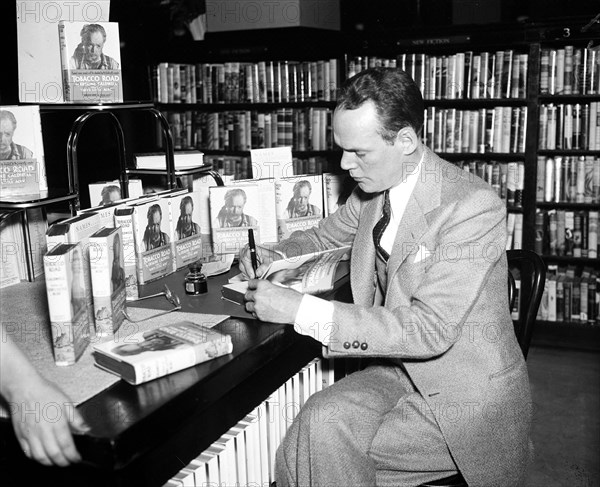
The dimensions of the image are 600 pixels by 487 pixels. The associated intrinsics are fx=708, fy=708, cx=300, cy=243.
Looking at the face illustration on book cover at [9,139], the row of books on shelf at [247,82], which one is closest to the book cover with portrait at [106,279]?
the face illustration on book cover at [9,139]

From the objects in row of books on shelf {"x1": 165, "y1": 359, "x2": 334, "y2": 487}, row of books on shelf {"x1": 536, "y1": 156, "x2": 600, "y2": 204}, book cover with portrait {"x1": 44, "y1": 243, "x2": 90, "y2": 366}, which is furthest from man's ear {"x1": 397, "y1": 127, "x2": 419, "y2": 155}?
row of books on shelf {"x1": 536, "y1": 156, "x2": 600, "y2": 204}

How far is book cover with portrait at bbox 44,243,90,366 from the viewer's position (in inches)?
56.7

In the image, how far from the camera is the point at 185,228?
2.30 meters

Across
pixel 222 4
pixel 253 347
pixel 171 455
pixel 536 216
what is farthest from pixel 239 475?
pixel 222 4

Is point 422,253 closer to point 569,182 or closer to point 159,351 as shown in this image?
point 159,351

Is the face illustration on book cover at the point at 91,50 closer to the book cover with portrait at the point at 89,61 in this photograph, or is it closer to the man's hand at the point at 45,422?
the book cover with portrait at the point at 89,61

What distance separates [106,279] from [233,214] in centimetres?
78

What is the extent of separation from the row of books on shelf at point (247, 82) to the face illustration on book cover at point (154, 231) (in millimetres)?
2525

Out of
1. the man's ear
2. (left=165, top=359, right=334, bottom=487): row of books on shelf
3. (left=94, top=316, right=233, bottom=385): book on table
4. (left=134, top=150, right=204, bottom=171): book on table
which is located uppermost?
the man's ear

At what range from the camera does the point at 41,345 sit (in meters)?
1.61

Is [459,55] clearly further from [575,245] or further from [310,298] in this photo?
[310,298]

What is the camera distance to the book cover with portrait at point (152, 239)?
6.74ft

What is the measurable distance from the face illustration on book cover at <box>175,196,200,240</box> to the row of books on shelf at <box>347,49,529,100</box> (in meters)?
2.22

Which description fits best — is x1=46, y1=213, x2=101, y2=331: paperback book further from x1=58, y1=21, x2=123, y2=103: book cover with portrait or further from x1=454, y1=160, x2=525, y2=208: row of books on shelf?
x1=454, y1=160, x2=525, y2=208: row of books on shelf
